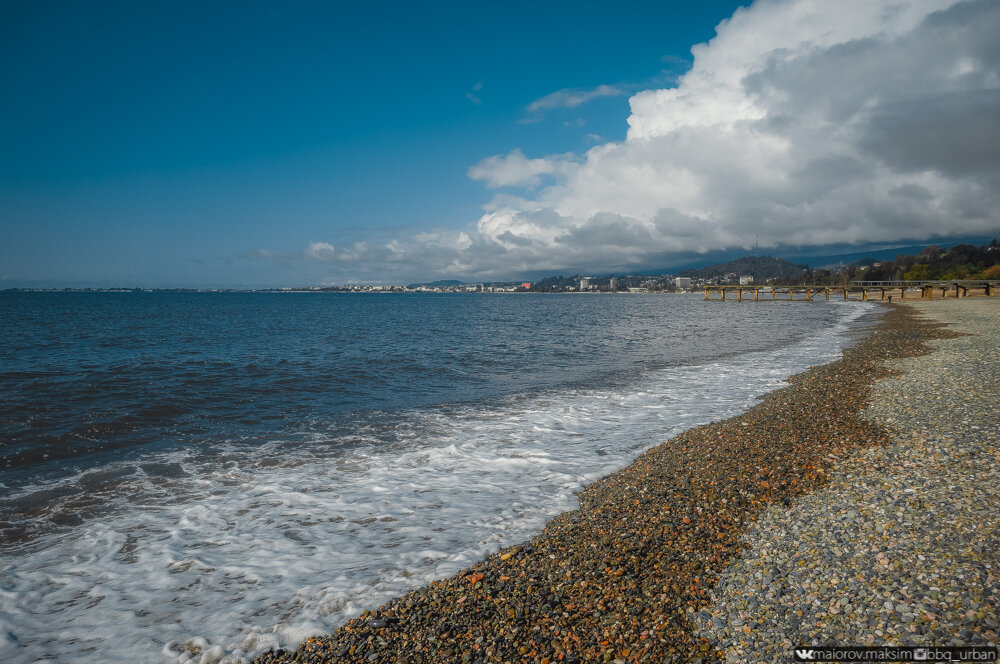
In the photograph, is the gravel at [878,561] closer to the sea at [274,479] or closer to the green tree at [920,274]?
the sea at [274,479]

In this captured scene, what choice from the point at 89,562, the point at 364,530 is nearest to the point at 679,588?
the point at 364,530

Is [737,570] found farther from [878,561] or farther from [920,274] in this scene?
[920,274]

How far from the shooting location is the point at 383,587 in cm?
542

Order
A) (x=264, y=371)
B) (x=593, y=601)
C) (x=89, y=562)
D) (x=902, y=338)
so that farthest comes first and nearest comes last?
(x=902, y=338), (x=264, y=371), (x=89, y=562), (x=593, y=601)

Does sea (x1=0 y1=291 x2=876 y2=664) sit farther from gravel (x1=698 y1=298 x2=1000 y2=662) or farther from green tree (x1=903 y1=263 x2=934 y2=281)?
green tree (x1=903 y1=263 x2=934 y2=281)

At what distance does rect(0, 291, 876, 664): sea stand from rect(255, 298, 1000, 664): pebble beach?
0.87 metres

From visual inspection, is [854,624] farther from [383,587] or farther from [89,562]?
[89,562]

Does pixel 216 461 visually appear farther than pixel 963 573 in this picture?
Yes

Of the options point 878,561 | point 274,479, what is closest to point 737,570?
point 878,561

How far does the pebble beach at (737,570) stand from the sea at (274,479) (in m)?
0.87

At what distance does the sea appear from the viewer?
5.21 meters

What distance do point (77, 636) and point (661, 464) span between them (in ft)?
27.3

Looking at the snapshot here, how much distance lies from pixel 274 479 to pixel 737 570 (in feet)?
27.2

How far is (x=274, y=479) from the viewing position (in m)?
9.14
